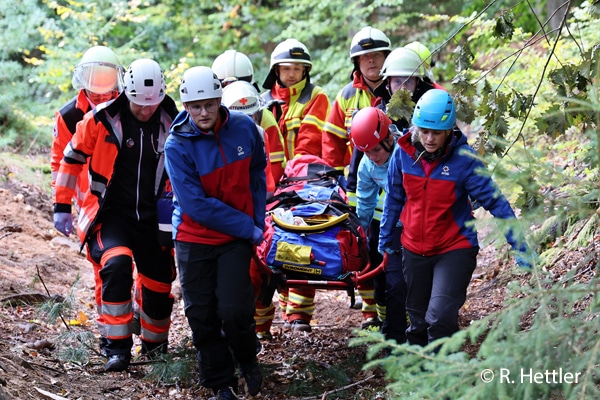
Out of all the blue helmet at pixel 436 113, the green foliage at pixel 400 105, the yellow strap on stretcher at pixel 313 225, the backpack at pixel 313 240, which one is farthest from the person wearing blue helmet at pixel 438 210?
the yellow strap on stretcher at pixel 313 225

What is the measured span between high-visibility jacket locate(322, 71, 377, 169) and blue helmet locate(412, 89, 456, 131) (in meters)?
2.15

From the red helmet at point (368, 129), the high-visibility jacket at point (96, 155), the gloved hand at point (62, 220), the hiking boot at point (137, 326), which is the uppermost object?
the red helmet at point (368, 129)

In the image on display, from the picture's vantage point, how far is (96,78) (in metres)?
7.07

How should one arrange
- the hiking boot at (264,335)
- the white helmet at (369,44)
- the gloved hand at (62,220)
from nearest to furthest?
the gloved hand at (62,220) → the hiking boot at (264,335) → the white helmet at (369,44)

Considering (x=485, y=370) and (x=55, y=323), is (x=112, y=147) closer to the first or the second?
(x=55, y=323)

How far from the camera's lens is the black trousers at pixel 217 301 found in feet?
17.9

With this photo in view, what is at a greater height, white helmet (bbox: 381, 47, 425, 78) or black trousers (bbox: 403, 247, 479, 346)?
white helmet (bbox: 381, 47, 425, 78)

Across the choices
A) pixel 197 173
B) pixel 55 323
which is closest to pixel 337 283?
pixel 197 173

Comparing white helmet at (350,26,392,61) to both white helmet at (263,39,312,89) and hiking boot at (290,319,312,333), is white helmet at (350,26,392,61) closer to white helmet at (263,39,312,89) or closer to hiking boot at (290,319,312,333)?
white helmet at (263,39,312,89)

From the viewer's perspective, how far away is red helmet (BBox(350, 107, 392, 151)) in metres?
6.09

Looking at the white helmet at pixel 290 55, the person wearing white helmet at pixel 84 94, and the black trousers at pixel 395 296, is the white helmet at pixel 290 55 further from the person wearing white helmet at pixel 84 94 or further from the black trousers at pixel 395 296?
the black trousers at pixel 395 296

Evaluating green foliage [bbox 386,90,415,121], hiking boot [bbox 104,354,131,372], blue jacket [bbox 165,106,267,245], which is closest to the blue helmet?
green foliage [bbox 386,90,415,121]

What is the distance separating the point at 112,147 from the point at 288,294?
2494 millimetres

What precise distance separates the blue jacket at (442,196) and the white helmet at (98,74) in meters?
2.97
